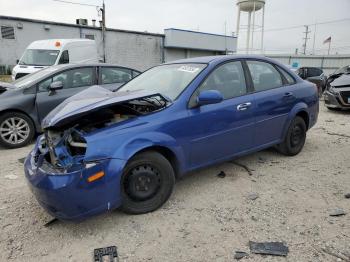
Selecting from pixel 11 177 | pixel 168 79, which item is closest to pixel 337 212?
pixel 168 79

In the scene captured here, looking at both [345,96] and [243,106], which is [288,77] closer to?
[243,106]

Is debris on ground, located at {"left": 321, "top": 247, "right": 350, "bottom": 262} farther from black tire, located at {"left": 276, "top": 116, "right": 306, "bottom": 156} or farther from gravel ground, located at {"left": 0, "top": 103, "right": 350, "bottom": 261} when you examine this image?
black tire, located at {"left": 276, "top": 116, "right": 306, "bottom": 156}

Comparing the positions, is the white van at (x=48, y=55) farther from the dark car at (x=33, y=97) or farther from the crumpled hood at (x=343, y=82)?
the crumpled hood at (x=343, y=82)

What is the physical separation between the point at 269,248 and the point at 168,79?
2263 millimetres

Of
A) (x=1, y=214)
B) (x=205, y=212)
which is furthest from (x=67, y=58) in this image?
(x=205, y=212)

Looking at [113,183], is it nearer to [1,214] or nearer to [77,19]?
[1,214]

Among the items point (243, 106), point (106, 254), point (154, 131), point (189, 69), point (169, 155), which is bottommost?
point (106, 254)

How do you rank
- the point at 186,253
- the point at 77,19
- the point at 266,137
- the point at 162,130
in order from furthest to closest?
the point at 77,19 → the point at 266,137 → the point at 162,130 → the point at 186,253

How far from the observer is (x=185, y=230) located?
9.42ft

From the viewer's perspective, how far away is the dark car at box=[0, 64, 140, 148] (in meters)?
5.44

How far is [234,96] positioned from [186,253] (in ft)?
6.76

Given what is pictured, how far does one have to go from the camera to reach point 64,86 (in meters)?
6.02

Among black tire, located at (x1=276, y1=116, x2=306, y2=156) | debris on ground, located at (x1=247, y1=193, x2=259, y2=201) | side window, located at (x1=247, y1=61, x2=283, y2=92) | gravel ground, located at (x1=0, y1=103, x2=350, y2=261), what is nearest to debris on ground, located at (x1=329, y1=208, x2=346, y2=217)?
gravel ground, located at (x1=0, y1=103, x2=350, y2=261)

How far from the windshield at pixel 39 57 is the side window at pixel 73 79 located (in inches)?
251
